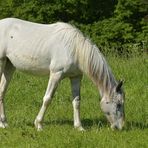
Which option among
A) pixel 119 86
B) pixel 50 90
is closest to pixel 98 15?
pixel 50 90

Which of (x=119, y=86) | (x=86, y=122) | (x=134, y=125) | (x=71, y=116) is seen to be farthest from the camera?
(x=71, y=116)

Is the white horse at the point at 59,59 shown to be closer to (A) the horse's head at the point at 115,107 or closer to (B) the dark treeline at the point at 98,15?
(A) the horse's head at the point at 115,107

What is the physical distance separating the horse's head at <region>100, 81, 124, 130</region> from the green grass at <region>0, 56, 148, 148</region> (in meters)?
0.13

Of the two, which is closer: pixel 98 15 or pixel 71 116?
pixel 71 116

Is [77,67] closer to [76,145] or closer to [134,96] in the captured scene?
[76,145]

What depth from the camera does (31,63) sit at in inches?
297

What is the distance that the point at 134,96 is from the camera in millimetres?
10055

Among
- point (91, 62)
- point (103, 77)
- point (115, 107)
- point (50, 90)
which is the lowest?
point (115, 107)

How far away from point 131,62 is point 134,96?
9.92ft

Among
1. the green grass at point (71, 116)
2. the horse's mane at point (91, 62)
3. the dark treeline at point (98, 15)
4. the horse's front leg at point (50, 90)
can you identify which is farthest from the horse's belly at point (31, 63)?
the dark treeline at point (98, 15)

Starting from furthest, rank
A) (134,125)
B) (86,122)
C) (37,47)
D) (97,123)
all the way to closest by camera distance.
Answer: (86,122) < (97,123) < (134,125) < (37,47)

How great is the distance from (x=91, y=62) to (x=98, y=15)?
27648mm

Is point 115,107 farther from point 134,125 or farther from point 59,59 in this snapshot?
point 59,59

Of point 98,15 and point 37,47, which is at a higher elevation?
point 37,47
